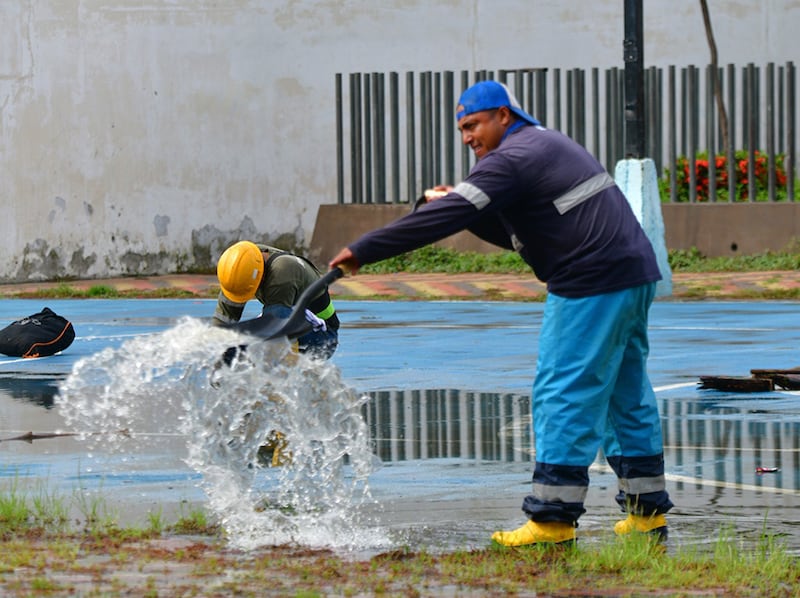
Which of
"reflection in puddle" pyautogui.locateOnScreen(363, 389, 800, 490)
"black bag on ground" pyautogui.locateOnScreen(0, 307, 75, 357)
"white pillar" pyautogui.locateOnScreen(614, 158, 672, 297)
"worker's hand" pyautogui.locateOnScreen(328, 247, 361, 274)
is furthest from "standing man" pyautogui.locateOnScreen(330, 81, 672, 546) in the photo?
"white pillar" pyautogui.locateOnScreen(614, 158, 672, 297)

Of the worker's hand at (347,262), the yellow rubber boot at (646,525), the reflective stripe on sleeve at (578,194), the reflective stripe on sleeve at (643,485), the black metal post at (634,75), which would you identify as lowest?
the yellow rubber boot at (646,525)

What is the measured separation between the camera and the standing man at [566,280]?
6824mm

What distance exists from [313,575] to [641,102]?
549 inches

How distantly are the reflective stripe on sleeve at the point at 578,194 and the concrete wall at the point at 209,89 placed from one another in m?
17.6

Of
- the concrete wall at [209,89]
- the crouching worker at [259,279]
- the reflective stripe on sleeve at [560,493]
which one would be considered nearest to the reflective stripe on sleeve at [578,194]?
the reflective stripe on sleeve at [560,493]

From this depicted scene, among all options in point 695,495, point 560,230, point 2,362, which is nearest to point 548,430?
point 560,230

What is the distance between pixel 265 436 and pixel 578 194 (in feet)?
7.90

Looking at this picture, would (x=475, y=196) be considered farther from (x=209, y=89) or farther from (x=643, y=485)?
(x=209, y=89)

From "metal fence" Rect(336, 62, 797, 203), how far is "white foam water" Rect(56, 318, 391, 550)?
47.9 feet

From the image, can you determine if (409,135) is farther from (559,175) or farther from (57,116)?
(559,175)

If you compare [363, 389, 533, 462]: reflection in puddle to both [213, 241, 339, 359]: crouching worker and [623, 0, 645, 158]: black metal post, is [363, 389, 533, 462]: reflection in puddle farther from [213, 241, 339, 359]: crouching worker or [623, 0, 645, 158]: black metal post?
[623, 0, 645, 158]: black metal post

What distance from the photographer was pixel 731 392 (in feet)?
39.4

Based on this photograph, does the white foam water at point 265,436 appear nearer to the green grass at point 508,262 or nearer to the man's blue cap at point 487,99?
the man's blue cap at point 487,99

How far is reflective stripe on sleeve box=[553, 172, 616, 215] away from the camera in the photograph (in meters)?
6.94
